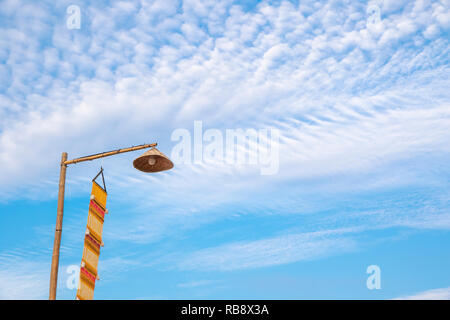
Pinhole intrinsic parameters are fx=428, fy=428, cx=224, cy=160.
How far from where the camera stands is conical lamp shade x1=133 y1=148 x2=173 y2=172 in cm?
1262

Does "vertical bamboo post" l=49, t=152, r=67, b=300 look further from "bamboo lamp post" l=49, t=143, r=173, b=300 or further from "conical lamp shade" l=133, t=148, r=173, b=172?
"conical lamp shade" l=133, t=148, r=173, b=172

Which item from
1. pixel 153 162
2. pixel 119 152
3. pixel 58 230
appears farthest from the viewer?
pixel 119 152

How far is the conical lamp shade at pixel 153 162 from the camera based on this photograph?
41.4 feet

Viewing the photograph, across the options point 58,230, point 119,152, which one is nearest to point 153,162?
point 119,152

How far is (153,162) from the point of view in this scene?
12773 mm

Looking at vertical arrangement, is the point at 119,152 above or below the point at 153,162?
above

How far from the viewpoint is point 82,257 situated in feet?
37.8

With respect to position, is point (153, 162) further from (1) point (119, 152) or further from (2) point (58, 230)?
(2) point (58, 230)

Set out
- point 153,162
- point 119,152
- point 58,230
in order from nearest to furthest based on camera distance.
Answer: point 58,230, point 153,162, point 119,152

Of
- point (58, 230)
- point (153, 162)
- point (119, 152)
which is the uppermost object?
point (119, 152)

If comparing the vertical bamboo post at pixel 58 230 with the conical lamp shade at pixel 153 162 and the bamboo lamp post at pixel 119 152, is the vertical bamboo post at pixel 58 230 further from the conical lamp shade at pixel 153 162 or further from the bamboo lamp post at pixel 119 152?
the conical lamp shade at pixel 153 162

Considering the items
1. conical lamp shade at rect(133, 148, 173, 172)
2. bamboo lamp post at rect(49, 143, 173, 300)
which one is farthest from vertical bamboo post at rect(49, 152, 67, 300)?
conical lamp shade at rect(133, 148, 173, 172)

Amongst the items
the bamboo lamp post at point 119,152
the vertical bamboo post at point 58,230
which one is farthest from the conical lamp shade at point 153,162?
the vertical bamboo post at point 58,230

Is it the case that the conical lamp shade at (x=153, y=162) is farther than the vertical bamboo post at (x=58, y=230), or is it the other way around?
the conical lamp shade at (x=153, y=162)
